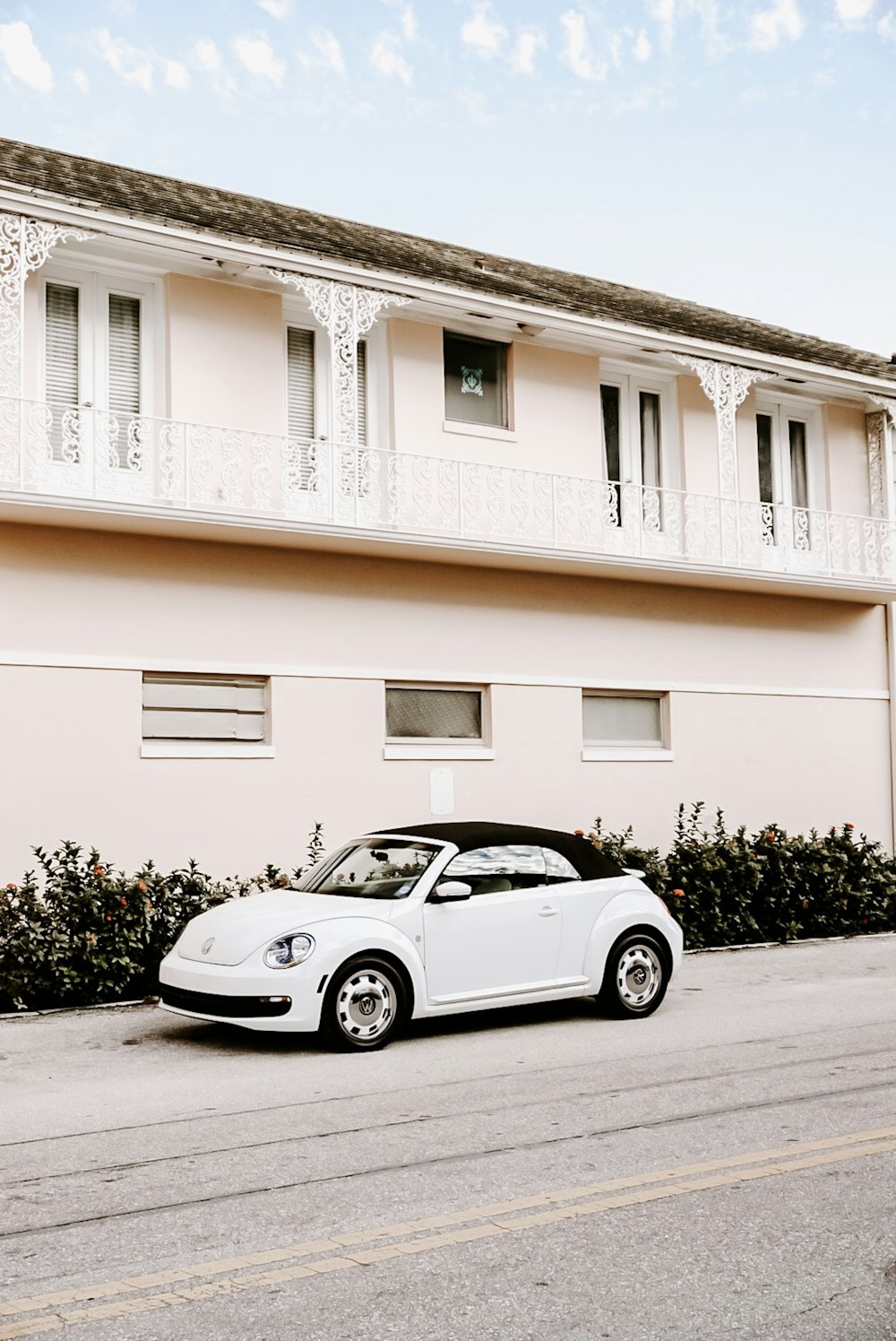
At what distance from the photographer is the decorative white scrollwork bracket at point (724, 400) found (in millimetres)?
17547

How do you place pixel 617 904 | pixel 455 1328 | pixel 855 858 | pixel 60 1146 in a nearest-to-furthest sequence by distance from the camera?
pixel 455 1328 < pixel 60 1146 < pixel 617 904 < pixel 855 858

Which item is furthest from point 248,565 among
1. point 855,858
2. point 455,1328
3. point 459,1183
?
point 455,1328

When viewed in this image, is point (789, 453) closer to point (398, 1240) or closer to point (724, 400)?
point (724, 400)

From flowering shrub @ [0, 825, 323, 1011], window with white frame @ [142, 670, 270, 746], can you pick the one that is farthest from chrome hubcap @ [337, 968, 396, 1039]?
window with white frame @ [142, 670, 270, 746]

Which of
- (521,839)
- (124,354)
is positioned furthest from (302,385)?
(521,839)

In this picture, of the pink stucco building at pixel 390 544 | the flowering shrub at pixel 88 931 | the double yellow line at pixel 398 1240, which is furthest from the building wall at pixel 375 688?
the double yellow line at pixel 398 1240

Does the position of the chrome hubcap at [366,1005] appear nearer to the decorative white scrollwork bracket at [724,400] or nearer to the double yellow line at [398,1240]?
the double yellow line at [398,1240]

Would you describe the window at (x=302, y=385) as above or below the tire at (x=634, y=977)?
above

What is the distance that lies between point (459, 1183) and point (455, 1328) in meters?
1.66

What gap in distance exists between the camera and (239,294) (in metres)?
15.3

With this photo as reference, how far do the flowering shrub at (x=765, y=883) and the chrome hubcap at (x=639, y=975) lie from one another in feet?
12.3

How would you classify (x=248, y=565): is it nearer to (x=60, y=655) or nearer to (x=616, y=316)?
(x=60, y=655)

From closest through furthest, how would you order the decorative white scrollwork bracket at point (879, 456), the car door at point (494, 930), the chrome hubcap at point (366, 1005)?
the chrome hubcap at point (366, 1005), the car door at point (494, 930), the decorative white scrollwork bracket at point (879, 456)

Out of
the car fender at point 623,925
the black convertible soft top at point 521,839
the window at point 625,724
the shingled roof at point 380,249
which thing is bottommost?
the car fender at point 623,925
